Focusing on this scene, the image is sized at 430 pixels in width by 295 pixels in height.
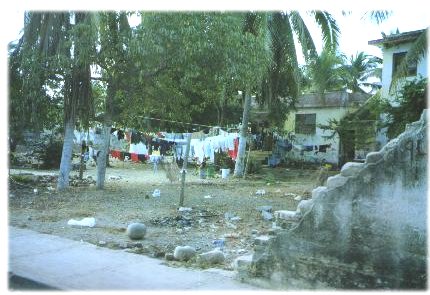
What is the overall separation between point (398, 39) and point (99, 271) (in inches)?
719

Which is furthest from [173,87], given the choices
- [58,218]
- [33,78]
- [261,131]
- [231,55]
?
[261,131]

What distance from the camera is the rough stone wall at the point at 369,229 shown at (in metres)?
4.87

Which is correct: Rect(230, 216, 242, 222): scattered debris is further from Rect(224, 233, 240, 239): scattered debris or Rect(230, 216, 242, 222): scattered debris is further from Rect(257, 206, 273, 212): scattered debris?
Rect(224, 233, 240, 239): scattered debris

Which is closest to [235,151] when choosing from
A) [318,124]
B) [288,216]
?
[318,124]

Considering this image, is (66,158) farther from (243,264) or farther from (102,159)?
(243,264)

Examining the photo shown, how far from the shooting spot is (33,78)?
42.4 feet

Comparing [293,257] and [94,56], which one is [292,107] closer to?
[94,56]

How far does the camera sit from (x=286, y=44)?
19750 mm

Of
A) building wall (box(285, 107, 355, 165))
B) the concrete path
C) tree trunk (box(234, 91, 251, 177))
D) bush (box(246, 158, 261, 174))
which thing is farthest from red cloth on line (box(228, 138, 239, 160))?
the concrete path

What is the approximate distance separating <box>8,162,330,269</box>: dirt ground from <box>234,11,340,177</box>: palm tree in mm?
5756

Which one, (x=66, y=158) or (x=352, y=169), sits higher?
(x=352, y=169)

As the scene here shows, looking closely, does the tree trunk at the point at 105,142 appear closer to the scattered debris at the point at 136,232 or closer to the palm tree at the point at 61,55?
the palm tree at the point at 61,55

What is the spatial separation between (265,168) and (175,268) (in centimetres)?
2069

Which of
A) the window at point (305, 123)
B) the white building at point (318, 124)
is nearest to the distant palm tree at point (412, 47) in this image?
the white building at point (318, 124)
